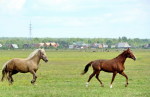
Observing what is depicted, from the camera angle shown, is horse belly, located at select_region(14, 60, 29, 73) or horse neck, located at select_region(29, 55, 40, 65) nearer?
horse belly, located at select_region(14, 60, 29, 73)

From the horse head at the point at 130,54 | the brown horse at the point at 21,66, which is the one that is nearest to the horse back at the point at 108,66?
the horse head at the point at 130,54

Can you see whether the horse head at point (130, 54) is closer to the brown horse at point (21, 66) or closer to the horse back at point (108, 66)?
the horse back at point (108, 66)

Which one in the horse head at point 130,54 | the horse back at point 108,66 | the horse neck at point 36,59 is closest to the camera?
the horse back at point 108,66

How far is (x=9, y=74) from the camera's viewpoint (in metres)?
23.4

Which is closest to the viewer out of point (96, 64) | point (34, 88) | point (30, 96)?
point (30, 96)

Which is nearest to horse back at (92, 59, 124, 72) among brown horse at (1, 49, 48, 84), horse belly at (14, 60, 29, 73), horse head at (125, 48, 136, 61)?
horse head at (125, 48, 136, 61)

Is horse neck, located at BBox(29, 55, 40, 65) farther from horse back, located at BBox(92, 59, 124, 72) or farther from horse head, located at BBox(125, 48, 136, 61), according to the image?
horse head, located at BBox(125, 48, 136, 61)

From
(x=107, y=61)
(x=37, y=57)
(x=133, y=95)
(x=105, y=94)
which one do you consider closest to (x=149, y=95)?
(x=133, y=95)

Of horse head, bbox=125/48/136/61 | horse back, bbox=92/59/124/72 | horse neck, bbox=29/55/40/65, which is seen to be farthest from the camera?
horse neck, bbox=29/55/40/65

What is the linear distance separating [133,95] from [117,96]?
857mm

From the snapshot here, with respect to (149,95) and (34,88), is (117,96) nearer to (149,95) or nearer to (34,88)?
(149,95)

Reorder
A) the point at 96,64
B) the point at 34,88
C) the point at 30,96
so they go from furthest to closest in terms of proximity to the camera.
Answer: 1. the point at 96,64
2. the point at 34,88
3. the point at 30,96

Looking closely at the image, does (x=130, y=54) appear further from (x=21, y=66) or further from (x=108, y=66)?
(x=21, y=66)

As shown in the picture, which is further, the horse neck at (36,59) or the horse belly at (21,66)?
the horse neck at (36,59)
